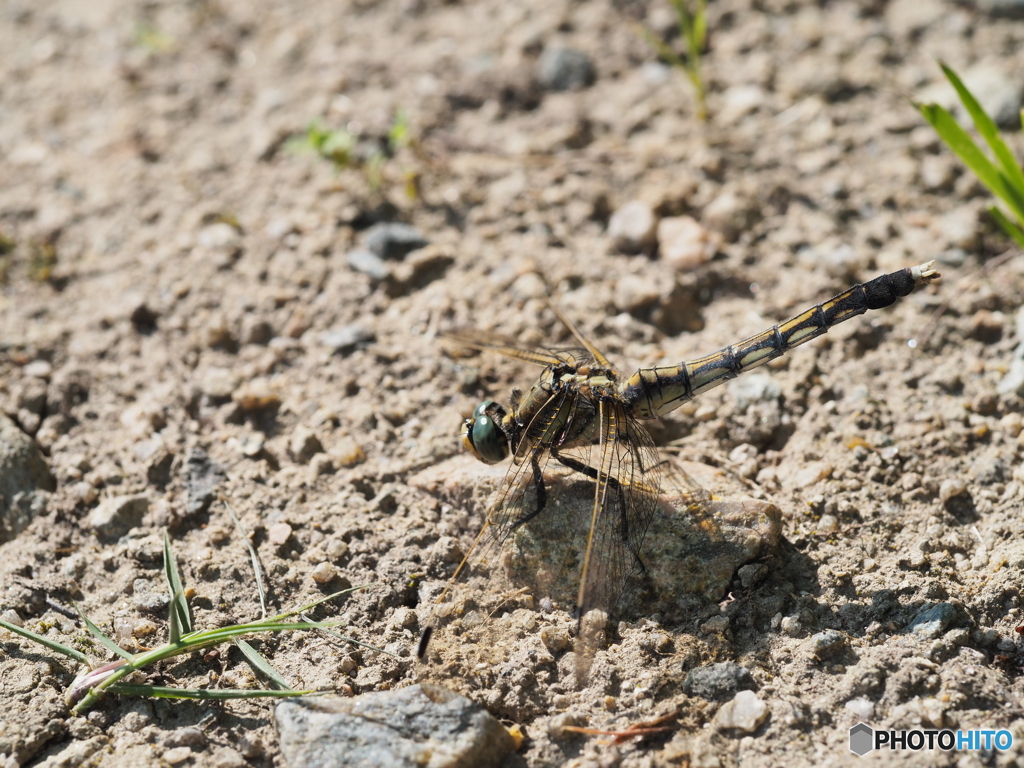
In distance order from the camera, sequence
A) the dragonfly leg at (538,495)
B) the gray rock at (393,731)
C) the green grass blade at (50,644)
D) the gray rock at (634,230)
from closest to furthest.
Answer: the gray rock at (393,731), the green grass blade at (50,644), the dragonfly leg at (538,495), the gray rock at (634,230)

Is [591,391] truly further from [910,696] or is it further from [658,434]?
[910,696]

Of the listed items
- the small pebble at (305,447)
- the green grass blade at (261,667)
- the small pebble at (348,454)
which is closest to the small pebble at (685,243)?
the small pebble at (348,454)

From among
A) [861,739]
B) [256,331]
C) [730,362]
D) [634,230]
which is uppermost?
[634,230]

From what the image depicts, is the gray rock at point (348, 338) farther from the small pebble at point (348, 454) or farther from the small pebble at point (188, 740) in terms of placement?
the small pebble at point (188, 740)

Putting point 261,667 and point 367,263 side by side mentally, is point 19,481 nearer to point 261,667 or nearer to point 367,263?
point 261,667

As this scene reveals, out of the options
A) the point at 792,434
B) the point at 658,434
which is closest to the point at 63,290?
the point at 658,434

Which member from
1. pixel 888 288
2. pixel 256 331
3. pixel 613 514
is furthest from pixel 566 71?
pixel 613 514

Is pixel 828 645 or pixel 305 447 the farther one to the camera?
pixel 305 447
